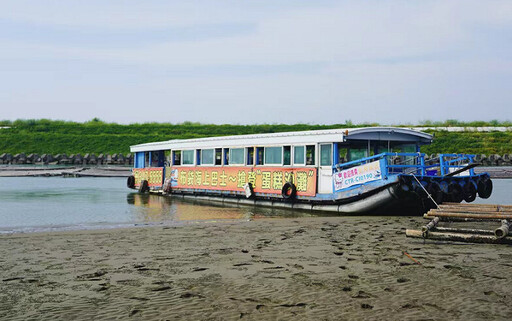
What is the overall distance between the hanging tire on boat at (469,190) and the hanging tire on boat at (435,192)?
1365 mm

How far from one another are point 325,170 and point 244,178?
440 centimetres

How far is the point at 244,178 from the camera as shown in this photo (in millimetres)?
20734

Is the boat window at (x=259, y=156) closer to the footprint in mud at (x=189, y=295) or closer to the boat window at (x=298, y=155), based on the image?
the boat window at (x=298, y=155)

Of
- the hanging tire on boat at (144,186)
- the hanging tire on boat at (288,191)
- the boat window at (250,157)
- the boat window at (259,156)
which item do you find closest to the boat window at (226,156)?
the boat window at (250,157)

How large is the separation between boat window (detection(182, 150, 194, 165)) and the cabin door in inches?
328

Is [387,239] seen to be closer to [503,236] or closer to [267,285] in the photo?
[503,236]

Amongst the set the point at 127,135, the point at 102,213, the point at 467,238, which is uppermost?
the point at 127,135

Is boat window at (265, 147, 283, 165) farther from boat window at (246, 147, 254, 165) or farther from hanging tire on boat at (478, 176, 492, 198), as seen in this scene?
hanging tire on boat at (478, 176, 492, 198)

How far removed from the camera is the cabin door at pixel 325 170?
672 inches

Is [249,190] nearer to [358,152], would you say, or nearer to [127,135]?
[358,152]

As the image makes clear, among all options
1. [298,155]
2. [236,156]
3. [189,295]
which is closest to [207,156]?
[236,156]

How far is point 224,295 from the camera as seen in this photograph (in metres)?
5.82

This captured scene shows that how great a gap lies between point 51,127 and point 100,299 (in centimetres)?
8209

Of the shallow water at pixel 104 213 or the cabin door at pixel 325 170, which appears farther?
the cabin door at pixel 325 170
